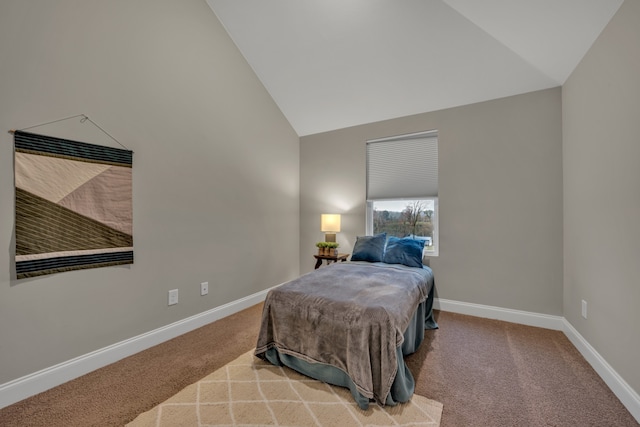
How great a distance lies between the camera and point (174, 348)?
7.78ft

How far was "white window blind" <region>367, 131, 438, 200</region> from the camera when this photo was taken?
3393 mm

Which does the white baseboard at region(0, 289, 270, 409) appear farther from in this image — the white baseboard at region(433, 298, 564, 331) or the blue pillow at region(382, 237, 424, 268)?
the white baseboard at region(433, 298, 564, 331)

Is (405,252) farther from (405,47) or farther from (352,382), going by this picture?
(405,47)

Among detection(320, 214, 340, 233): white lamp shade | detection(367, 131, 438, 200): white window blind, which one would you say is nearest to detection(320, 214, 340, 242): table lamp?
detection(320, 214, 340, 233): white lamp shade

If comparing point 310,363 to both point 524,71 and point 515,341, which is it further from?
point 524,71

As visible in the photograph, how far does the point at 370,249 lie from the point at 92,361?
2.70 m

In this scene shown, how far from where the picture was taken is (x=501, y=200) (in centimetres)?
296

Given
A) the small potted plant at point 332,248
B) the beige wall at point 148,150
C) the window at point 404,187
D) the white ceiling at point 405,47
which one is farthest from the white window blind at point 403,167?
the beige wall at point 148,150

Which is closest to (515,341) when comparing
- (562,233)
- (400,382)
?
(562,233)

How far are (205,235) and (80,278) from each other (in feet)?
3.51

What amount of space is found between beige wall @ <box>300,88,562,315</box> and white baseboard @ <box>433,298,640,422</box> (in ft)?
0.23

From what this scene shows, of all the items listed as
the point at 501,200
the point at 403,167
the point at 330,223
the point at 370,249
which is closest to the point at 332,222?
the point at 330,223

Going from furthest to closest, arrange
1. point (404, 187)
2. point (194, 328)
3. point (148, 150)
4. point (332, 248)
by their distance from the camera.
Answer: point (332, 248)
point (404, 187)
point (194, 328)
point (148, 150)

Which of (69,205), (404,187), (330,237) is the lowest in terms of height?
(330,237)
